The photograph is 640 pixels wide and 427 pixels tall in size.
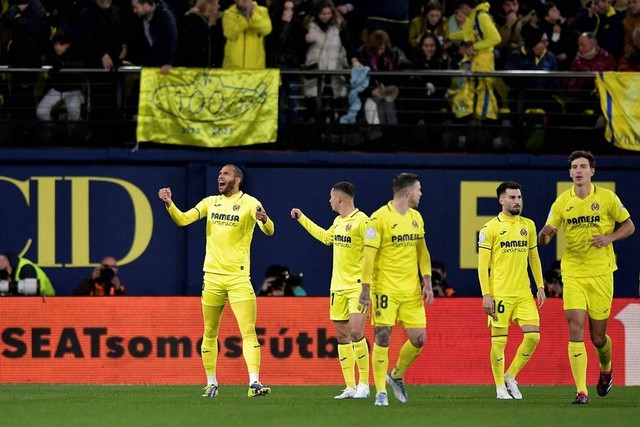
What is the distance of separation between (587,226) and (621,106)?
694cm

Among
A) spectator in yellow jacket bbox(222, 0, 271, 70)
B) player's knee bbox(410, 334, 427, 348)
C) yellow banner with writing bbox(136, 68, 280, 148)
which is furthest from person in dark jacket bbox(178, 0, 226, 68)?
player's knee bbox(410, 334, 427, 348)

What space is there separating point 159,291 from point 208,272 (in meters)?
6.70

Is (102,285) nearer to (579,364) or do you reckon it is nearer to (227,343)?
(227,343)

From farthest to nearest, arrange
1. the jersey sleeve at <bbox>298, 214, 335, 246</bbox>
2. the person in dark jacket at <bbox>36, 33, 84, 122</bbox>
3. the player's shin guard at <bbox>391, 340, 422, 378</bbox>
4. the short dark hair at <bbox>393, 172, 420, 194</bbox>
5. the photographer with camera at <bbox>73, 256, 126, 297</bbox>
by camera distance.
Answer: the person in dark jacket at <bbox>36, 33, 84, 122</bbox> → the photographer with camera at <bbox>73, 256, 126, 297</bbox> → the jersey sleeve at <bbox>298, 214, 335, 246</bbox> → the player's shin guard at <bbox>391, 340, 422, 378</bbox> → the short dark hair at <bbox>393, 172, 420, 194</bbox>

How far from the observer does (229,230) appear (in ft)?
48.9

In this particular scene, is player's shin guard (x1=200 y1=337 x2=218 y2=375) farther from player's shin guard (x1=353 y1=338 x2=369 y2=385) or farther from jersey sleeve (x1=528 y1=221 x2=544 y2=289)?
jersey sleeve (x1=528 y1=221 x2=544 y2=289)

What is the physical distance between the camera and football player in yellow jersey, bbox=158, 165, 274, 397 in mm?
14789

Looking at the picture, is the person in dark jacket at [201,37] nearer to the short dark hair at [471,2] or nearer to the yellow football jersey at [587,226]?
the short dark hair at [471,2]

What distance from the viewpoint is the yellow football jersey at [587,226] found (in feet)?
47.1

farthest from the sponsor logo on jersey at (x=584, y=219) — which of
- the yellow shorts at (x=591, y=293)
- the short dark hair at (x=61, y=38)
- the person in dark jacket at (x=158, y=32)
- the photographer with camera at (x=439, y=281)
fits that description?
the short dark hair at (x=61, y=38)

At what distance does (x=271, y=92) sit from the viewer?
814 inches

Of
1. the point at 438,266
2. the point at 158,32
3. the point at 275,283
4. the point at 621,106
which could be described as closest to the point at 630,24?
the point at 621,106

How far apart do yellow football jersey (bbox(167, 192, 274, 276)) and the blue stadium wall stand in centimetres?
602

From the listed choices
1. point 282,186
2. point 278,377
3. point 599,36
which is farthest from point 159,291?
point 599,36
